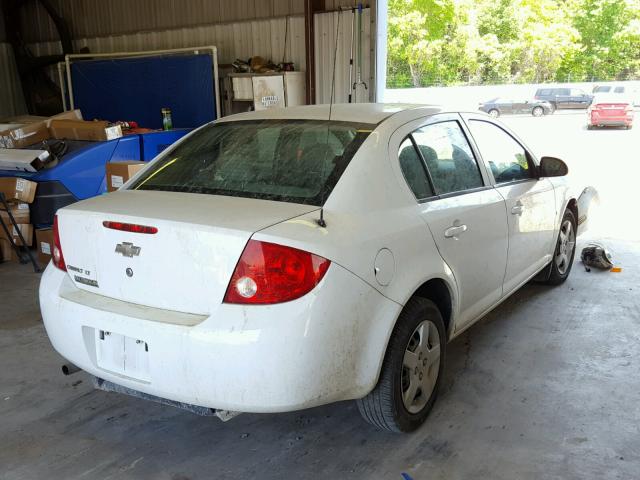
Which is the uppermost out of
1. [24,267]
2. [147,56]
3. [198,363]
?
[147,56]

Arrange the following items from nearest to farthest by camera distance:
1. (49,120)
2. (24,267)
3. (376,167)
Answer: (376,167) → (24,267) → (49,120)

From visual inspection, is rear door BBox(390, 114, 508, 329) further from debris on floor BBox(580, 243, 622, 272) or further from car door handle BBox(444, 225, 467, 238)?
debris on floor BBox(580, 243, 622, 272)

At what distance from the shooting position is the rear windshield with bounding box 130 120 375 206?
2348 millimetres

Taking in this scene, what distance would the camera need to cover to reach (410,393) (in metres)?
2.49

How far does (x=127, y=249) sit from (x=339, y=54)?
278 inches

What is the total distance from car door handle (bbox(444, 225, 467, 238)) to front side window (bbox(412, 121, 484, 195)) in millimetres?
180

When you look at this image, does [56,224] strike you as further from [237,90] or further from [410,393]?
[237,90]

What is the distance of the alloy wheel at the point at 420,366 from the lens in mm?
2449

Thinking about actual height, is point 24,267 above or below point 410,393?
below

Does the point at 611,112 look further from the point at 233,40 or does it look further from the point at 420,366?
the point at 420,366

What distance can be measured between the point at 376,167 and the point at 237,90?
24.5 ft

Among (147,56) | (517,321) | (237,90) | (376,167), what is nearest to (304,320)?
(376,167)

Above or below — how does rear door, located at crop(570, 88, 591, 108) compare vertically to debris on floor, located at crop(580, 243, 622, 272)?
above

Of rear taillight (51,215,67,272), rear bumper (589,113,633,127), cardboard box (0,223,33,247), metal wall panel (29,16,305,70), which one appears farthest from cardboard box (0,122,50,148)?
rear bumper (589,113,633,127)
